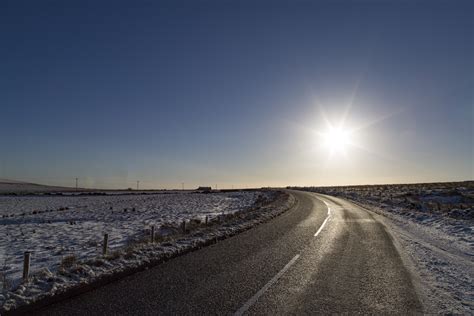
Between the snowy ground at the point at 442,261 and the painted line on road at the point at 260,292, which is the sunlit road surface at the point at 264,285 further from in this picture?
the snowy ground at the point at 442,261

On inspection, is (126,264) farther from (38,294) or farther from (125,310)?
(125,310)

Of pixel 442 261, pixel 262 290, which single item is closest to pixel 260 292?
pixel 262 290

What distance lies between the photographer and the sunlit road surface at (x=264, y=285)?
20.7ft

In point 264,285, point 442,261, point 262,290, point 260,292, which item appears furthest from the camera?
point 442,261


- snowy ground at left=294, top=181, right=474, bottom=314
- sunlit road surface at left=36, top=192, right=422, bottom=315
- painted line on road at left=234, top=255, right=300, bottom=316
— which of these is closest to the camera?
painted line on road at left=234, top=255, right=300, bottom=316

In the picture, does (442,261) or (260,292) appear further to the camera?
(442,261)

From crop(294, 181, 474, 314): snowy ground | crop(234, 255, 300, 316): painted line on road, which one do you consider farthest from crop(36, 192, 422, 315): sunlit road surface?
crop(294, 181, 474, 314): snowy ground

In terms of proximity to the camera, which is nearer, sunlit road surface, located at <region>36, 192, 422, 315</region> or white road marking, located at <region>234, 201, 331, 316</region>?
white road marking, located at <region>234, 201, 331, 316</region>

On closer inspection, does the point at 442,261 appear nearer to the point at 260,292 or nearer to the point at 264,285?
the point at 264,285

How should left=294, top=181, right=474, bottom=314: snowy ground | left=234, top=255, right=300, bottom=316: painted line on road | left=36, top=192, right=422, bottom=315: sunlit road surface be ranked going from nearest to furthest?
left=234, top=255, right=300, bottom=316: painted line on road
left=36, top=192, right=422, bottom=315: sunlit road surface
left=294, top=181, right=474, bottom=314: snowy ground

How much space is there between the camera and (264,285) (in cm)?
766

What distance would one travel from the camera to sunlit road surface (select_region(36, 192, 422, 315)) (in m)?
6.32

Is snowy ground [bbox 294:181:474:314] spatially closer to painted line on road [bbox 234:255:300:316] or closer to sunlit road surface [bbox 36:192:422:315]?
sunlit road surface [bbox 36:192:422:315]

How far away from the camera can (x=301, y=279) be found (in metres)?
8.30
